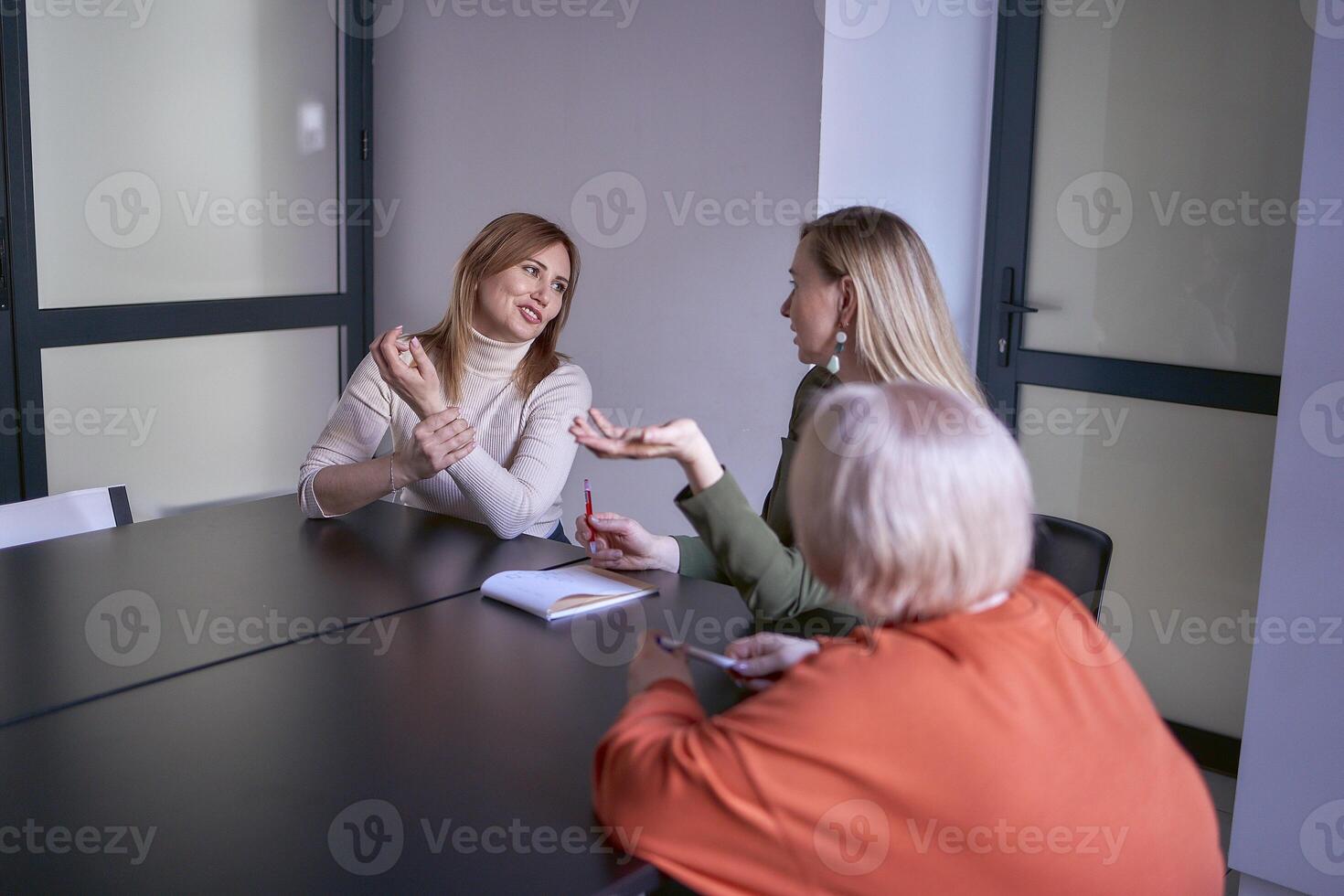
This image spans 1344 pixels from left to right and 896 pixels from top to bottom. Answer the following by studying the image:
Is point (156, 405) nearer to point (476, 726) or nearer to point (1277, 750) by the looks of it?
point (476, 726)

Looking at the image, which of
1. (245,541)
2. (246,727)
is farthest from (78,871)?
(245,541)

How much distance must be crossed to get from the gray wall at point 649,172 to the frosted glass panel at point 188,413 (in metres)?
0.55

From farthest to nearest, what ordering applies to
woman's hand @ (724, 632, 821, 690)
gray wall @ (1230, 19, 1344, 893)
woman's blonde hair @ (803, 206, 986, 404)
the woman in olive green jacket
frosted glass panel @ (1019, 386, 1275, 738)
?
1. frosted glass panel @ (1019, 386, 1275, 738)
2. gray wall @ (1230, 19, 1344, 893)
3. woman's blonde hair @ (803, 206, 986, 404)
4. the woman in olive green jacket
5. woman's hand @ (724, 632, 821, 690)

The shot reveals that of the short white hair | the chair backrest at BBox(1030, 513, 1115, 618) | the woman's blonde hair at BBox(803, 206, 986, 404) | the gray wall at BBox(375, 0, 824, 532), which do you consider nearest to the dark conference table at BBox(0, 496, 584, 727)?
the woman's blonde hair at BBox(803, 206, 986, 404)

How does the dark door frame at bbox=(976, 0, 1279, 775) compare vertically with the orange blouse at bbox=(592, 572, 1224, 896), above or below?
above

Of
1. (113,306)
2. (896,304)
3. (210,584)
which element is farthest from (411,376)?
(113,306)

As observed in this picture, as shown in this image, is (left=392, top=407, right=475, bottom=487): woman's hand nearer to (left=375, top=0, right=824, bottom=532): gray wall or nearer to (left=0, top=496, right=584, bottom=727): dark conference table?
(left=0, top=496, right=584, bottom=727): dark conference table

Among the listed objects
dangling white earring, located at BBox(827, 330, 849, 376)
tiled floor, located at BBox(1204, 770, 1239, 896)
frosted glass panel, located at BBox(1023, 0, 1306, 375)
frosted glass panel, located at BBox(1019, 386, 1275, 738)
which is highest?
frosted glass panel, located at BBox(1023, 0, 1306, 375)

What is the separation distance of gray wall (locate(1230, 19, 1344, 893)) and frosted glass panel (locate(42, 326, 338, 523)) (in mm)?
3086

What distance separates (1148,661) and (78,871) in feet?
9.17

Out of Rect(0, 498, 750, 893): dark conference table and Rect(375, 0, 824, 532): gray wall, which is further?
Rect(375, 0, 824, 532): gray wall

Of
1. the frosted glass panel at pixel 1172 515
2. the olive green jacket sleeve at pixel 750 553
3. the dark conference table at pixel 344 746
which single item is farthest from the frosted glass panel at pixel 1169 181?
the dark conference table at pixel 344 746

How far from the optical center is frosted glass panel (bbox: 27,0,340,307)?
3.51m

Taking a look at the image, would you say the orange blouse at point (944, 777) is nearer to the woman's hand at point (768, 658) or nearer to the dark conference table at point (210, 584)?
the woman's hand at point (768, 658)
